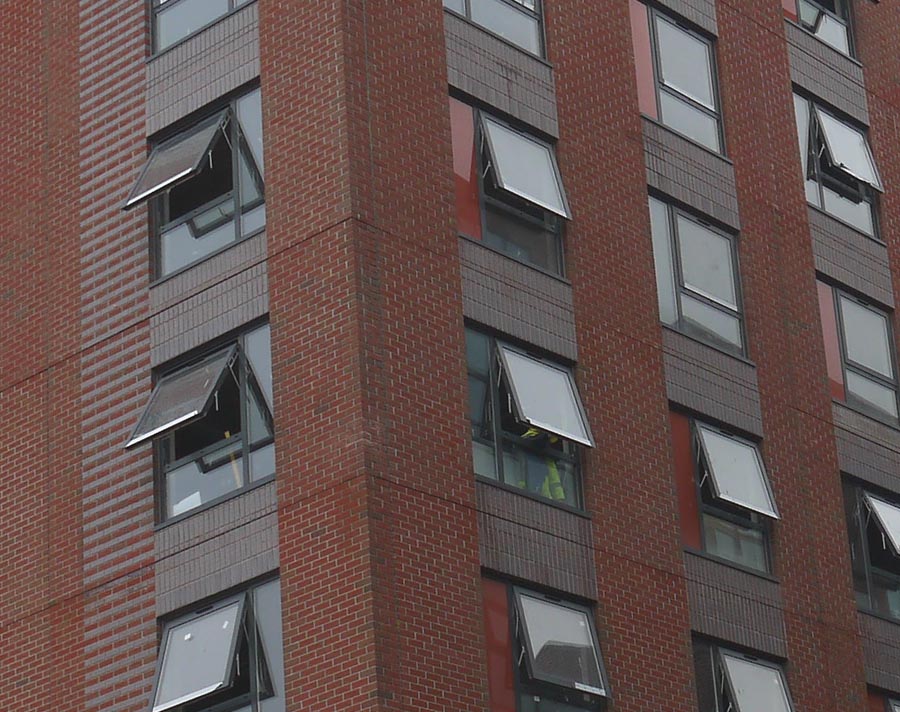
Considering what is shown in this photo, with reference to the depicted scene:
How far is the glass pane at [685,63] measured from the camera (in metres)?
32.7

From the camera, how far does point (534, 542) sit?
2692 centimetres

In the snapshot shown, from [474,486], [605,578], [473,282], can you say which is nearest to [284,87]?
[473,282]

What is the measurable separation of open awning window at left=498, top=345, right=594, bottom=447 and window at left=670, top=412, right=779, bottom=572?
7.06 ft

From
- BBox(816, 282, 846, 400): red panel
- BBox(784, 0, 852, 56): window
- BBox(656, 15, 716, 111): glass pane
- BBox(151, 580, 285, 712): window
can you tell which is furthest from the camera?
BBox(784, 0, 852, 56): window

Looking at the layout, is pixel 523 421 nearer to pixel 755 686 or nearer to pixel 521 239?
pixel 521 239

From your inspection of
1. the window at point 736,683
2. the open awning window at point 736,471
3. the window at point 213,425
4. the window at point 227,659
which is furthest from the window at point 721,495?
the window at point 227,659

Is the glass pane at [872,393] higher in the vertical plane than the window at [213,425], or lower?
higher

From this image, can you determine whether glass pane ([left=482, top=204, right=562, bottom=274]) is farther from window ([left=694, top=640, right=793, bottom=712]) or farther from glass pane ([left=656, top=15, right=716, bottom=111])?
window ([left=694, top=640, right=793, bottom=712])

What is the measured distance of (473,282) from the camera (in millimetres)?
27578

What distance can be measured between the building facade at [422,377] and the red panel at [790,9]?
221 cm

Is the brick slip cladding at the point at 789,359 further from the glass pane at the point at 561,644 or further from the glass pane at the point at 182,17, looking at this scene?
the glass pane at the point at 182,17

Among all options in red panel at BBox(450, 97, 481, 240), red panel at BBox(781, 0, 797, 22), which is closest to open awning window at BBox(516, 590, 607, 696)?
red panel at BBox(450, 97, 481, 240)

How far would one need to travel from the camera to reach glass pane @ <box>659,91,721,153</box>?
106ft

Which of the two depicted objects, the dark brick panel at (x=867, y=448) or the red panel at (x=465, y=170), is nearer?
the red panel at (x=465, y=170)
